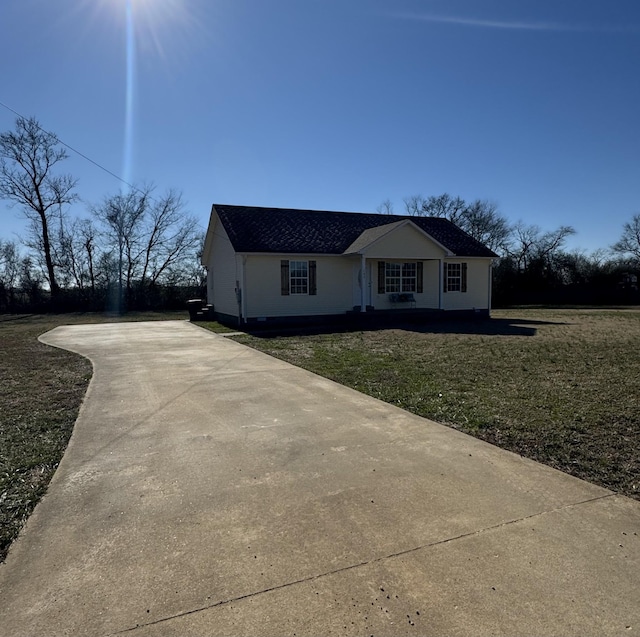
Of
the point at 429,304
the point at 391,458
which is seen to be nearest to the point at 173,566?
the point at 391,458

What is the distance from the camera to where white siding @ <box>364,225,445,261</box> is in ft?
55.4

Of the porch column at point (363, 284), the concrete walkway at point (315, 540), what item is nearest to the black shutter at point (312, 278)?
the porch column at point (363, 284)

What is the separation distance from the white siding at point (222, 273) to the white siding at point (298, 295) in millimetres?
818

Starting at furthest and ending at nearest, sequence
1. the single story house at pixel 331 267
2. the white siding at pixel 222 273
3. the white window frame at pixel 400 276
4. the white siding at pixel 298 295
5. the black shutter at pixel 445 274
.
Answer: the black shutter at pixel 445 274, the white window frame at pixel 400 276, the white siding at pixel 222 273, the single story house at pixel 331 267, the white siding at pixel 298 295

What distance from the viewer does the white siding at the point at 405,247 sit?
1688 cm

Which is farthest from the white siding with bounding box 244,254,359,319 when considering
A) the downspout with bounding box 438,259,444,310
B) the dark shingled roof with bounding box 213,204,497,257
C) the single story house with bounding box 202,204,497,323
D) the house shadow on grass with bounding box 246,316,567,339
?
the downspout with bounding box 438,259,444,310

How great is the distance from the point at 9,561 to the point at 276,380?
4.88 metres

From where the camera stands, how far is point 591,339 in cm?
1180

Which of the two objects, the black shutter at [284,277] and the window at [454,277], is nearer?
the black shutter at [284,277]

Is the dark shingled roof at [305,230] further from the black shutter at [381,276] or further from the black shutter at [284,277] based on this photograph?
the black shutter at [381,276]

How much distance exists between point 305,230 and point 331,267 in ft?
7.06

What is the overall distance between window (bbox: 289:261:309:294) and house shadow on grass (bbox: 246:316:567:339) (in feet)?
4.71

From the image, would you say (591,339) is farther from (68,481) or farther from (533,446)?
(68,481)

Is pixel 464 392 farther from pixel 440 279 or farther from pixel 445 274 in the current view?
pixel 445 274
